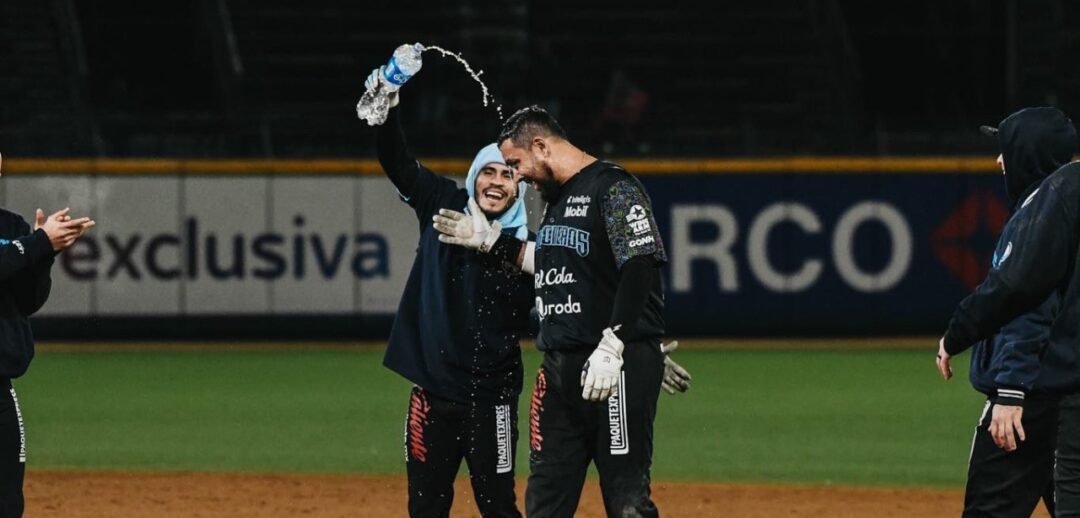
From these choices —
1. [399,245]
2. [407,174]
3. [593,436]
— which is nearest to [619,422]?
[593,436]

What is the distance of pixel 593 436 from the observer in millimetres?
6445

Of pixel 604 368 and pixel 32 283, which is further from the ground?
pixel 32 283

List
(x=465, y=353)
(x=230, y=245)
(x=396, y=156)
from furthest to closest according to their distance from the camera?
(x=230, y=245) < (x=396, y=156) < (x=465, y=353)

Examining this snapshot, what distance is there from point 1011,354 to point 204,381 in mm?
10198

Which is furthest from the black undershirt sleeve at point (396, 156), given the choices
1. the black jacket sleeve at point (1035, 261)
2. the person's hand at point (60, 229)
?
the black jacket sleeve at point (1035, 261)

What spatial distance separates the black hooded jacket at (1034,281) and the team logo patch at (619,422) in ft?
4.00

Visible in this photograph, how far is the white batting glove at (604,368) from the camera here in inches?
240

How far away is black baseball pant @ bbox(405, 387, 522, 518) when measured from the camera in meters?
6.92

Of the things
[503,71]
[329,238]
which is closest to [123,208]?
[329,238]

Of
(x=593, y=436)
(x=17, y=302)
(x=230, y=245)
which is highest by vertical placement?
(x=17, y=302)

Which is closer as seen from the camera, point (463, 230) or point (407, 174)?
point (463, 230)

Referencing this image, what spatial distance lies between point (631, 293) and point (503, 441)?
1134 mm

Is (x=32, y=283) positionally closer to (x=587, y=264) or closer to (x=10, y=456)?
(x=10, y=456)

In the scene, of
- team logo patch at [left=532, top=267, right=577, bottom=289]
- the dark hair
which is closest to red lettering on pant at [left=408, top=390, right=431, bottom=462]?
team logo patch at [left=532, top=267, right=577, bottom=289]
